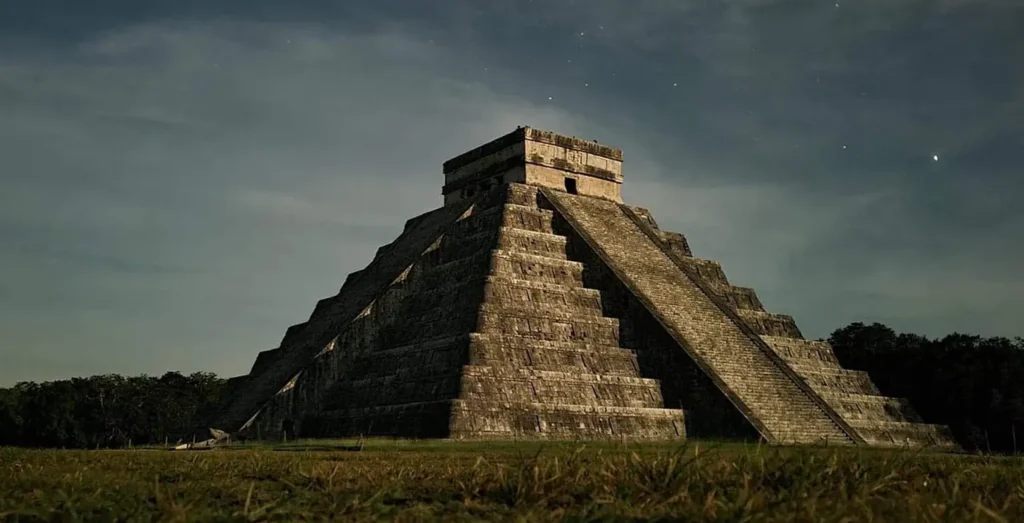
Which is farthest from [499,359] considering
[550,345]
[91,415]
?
[91,415]

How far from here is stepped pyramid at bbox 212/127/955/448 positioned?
25500 millimetres

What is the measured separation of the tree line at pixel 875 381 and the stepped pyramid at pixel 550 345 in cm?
367

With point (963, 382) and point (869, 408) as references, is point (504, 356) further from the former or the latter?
point (963, 382)

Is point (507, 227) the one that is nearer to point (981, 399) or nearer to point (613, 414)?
point (613, 414)

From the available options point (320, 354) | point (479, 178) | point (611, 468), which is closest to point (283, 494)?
point (611, 468)

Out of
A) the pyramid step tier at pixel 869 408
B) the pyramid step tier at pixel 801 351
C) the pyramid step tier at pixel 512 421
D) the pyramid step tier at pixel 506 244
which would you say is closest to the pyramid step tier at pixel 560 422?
the pyramid step tier at pixel 512 421

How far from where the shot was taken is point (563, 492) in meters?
6.67

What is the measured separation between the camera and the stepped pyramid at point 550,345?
83.7 feet

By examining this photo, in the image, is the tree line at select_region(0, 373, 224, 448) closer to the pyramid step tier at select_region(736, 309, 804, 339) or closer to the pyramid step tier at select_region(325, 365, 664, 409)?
the pyramid step tier at select_region(325, 365, 664, 409)

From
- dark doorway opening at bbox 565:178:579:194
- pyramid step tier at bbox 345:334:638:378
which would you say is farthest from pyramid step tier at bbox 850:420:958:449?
dark doorway opening at bbox 565:178:579:194

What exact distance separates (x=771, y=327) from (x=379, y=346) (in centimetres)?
1250

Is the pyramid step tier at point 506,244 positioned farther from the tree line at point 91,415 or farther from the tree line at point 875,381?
the tree line at point 91,415

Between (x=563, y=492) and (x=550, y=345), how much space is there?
20.5 metres

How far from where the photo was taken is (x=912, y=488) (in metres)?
7.02
